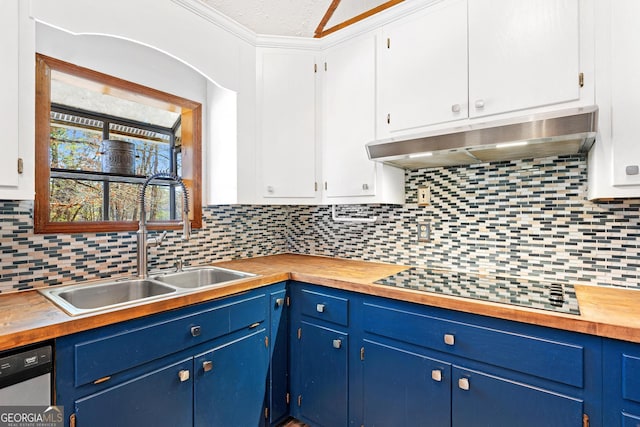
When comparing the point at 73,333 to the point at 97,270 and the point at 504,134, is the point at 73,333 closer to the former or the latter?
the point at 97,270

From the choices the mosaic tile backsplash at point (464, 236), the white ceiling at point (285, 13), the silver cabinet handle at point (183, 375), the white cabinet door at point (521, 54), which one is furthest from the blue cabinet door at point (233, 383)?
the white ceiling at point (285, 13)

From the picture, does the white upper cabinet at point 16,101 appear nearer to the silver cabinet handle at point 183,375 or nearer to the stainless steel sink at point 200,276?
the stainless steel sink at point 200,276

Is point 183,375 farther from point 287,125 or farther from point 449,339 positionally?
point 287,125

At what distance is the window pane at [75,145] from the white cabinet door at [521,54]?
214 cm

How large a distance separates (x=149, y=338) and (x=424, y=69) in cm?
186

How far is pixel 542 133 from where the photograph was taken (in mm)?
1256

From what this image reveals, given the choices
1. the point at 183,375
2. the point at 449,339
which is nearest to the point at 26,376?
the point at 183,375

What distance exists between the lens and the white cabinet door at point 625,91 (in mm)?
1208

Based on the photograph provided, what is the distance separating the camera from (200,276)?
2023 mm

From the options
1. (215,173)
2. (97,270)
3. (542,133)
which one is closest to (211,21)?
(215,173)

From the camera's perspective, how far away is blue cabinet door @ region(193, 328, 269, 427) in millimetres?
1459

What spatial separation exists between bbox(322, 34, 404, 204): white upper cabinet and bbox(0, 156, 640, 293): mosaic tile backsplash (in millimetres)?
297

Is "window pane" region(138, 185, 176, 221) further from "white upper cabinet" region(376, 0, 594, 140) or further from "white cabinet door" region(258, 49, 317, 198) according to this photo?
"white upper cabinet" region(376, 0, 594, 140)

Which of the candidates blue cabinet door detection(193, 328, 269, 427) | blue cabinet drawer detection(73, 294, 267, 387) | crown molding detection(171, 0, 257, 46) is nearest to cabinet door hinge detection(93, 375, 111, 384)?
blue cabinet drawer detection(73, 294, 267, 387)
